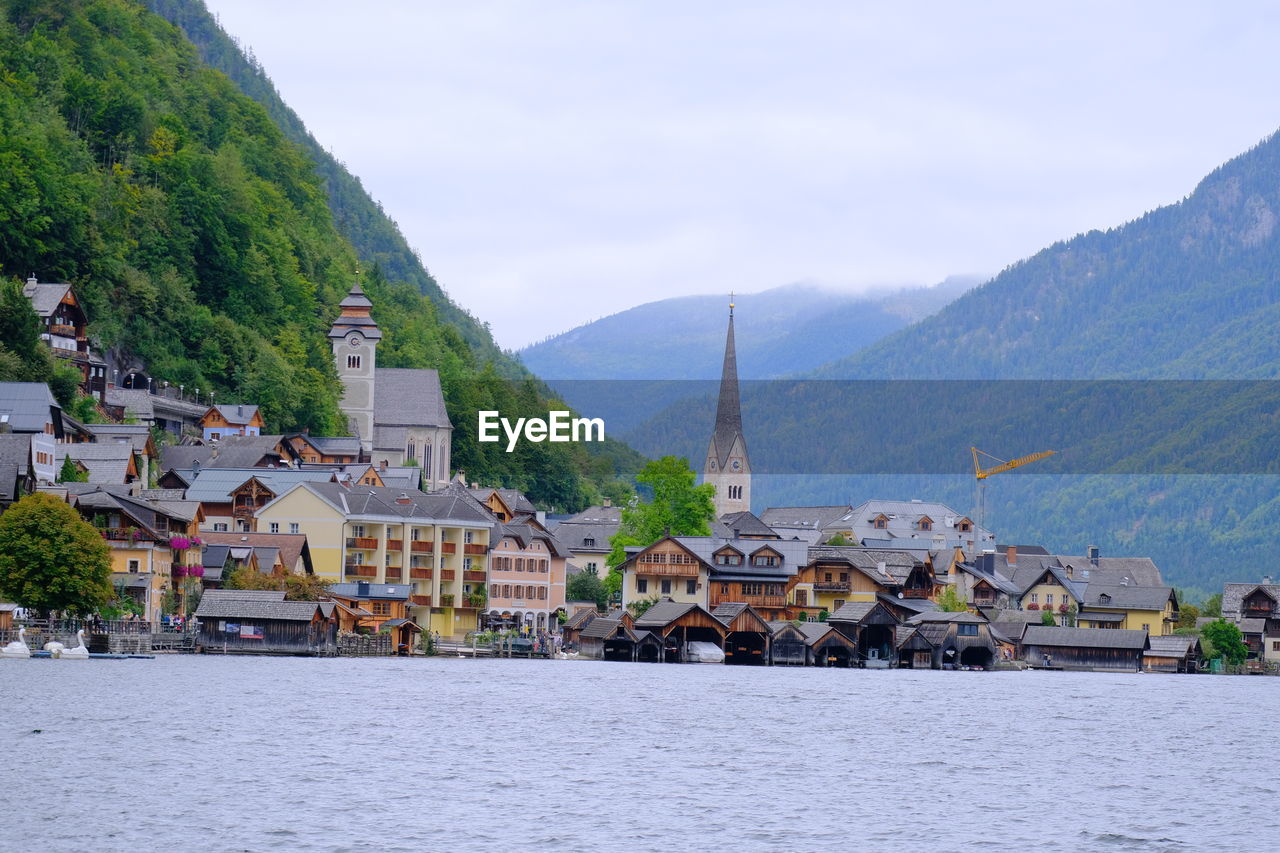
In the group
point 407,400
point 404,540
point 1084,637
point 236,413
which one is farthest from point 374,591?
point 407,400

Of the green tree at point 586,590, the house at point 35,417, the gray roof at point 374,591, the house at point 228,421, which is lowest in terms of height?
the gray roof at point 374,591

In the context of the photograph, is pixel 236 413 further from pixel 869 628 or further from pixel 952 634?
pixel 952 634

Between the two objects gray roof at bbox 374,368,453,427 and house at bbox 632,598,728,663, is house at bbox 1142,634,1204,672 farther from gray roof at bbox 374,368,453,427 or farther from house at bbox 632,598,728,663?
gray roof at bbox 374,368,453,427

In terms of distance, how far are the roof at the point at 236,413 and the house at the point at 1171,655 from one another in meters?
68.0

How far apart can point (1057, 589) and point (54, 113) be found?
90.5m

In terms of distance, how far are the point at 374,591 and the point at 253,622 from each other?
16366mm

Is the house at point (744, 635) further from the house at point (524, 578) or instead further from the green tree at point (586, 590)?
the green tree at point (586, 590)

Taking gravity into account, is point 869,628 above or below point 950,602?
below

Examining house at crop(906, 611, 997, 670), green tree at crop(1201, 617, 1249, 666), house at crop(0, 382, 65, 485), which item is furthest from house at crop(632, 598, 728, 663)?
green tree at crop(1201, 617, 1249, 666)

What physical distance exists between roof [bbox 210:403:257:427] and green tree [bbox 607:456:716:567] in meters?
29.3

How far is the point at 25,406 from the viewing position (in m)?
109

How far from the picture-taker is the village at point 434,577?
10250 centimetres

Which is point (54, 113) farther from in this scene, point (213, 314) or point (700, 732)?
point (700, 732)

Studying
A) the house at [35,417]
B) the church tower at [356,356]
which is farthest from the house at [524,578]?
the church tower at [356,356]
